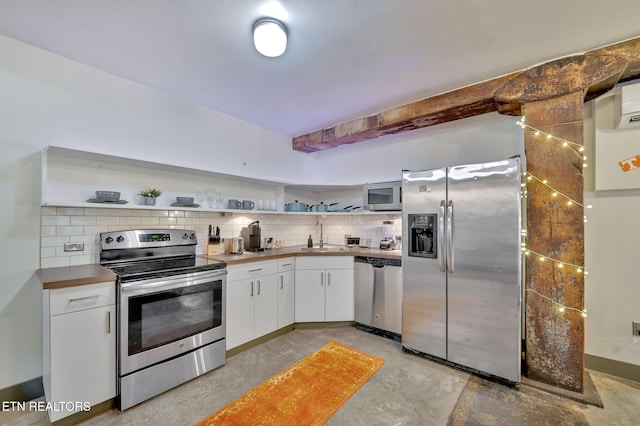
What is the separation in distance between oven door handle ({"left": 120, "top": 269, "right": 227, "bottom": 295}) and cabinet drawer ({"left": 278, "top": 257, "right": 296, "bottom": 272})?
2.44ft

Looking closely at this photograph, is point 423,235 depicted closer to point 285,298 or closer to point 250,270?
point 285,298

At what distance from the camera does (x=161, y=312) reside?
220cm

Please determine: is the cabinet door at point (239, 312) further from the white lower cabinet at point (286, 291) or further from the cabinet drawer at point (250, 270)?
the white lower cabinet at point (286, 291)

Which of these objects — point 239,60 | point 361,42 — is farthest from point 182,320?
point 361,42

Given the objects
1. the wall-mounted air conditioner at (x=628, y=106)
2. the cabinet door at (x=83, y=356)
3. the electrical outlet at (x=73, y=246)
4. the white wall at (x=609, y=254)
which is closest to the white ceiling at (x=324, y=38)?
the wall-mounted air conditioner at (x=628, y=106)

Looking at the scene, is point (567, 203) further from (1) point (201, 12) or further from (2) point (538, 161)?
(1) point (201, 12)

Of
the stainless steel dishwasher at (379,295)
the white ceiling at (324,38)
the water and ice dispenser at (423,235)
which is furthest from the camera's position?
the stainless steel dishwasher at (379,295)

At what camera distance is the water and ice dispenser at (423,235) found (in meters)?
2.70

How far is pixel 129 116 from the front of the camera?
269 centimetres

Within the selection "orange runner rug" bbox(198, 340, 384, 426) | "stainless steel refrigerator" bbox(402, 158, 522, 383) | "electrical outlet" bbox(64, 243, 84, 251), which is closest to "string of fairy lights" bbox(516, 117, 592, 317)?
"stainless steel refrigerator" bbox(402, 158, 522, 383)

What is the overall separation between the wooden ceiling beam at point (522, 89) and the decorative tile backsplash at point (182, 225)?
130 cm

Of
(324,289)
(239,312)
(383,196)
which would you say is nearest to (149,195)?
(239,312)

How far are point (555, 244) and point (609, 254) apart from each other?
0.66m

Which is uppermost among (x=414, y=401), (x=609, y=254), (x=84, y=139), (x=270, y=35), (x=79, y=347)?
(x=270, y=35)
